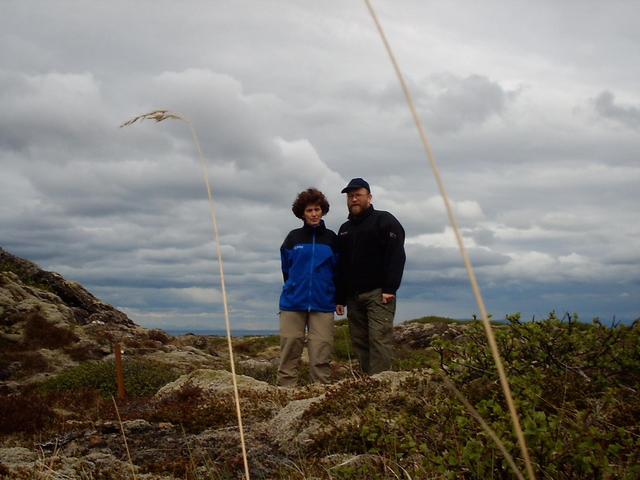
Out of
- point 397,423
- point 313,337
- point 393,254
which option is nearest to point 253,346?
point 313,337

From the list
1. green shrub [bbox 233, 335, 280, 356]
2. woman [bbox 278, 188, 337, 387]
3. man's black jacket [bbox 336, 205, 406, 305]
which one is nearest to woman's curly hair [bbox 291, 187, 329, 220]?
woman [bbox 278, 188, 337, 387]

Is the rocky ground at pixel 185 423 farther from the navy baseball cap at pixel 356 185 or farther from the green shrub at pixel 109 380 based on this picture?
the navy baseball cap at pixel 356 185

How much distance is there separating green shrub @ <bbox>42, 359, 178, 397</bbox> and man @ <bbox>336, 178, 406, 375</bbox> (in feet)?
18.0

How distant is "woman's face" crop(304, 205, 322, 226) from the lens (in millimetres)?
9336

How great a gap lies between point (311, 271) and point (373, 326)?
119 cm

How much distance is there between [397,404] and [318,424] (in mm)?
739

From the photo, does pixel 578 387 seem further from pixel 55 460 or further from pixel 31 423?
pixel 31 423

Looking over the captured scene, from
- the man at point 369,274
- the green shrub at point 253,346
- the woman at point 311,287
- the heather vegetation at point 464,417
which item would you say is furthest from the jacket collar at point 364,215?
the green shrub at point 253,346

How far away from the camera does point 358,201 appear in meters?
9.20

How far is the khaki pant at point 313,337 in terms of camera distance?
9305 mm

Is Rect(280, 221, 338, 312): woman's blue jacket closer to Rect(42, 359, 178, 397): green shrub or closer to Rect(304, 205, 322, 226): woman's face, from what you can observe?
Rect(304, 205, 322, 226): woman's face

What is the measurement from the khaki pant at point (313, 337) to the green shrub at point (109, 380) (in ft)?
15.2

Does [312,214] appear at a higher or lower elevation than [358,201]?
lower

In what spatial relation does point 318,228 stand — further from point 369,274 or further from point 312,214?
point 369,274
